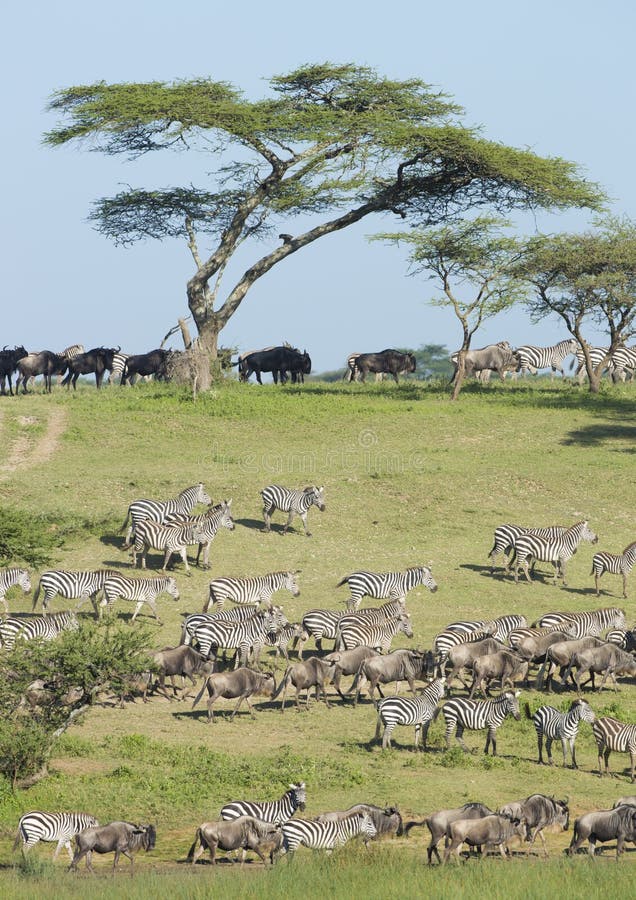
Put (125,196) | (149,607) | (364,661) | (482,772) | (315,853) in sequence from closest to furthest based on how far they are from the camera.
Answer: (315,853)
(482,772)
(364,661)
(149,607)
(125,196)

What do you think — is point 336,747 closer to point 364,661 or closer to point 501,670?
point 364,661

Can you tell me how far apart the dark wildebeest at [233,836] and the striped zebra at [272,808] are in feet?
0.86

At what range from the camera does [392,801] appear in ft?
60.6

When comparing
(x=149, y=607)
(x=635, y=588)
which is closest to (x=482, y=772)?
(x=149, y=607)

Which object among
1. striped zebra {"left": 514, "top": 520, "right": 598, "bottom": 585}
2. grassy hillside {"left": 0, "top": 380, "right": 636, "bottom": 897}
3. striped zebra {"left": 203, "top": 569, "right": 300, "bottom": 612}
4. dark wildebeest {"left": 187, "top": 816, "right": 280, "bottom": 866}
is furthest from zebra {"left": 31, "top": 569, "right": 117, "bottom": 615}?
dark wildebeest {"left": 187, "top": 816, "right": 280, "bottom": 866}

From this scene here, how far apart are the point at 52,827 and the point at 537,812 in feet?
19.2

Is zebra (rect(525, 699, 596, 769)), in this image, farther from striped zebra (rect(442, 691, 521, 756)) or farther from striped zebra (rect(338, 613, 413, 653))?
striped zebra (rect(338, 613, 413, 653))

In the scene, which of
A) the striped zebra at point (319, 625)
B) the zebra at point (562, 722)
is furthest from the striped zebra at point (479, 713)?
the striped zebra at point (319, 625)

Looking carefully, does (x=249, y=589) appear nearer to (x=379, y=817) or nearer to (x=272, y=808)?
(x=272, y=808)

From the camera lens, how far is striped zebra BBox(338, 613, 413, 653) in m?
24.8

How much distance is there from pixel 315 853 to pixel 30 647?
20.0 ft

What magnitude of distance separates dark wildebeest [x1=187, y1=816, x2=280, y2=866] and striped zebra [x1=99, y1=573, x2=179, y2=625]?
36.5 feet

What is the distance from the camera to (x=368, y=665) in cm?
2255

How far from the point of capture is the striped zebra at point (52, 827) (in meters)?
16.3
